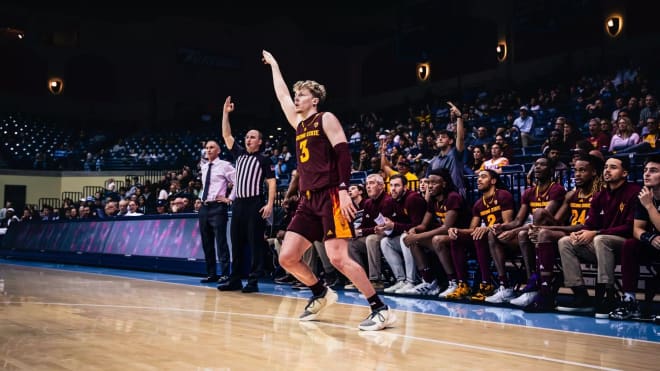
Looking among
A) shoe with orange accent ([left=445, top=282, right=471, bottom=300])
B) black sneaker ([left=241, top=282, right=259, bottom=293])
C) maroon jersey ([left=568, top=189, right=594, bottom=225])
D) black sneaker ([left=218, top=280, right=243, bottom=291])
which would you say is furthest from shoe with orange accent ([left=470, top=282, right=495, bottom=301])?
black sneaker ([left=218, top=280, right=243, bottom=291])

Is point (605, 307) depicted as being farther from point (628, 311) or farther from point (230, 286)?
point (230, 286)

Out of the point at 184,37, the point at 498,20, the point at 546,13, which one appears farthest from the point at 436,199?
the point at 184,37

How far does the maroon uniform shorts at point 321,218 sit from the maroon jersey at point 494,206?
2.30m

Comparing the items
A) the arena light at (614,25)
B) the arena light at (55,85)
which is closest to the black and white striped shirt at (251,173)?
the arena light at (614,25)

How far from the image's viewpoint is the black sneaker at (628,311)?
5.07 meters

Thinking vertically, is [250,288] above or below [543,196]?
below

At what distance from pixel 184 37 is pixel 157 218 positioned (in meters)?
20.5

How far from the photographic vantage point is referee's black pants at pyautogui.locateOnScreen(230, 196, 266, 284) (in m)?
7.55

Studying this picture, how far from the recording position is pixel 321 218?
4.81 m

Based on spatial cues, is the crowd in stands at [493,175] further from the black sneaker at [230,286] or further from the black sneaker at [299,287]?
the black sneaker at [230,286]

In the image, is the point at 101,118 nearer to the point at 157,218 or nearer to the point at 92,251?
the point at 92,251

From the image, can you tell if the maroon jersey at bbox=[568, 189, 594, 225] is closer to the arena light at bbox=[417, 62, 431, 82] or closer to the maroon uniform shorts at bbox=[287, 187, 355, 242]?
the maroon uniform shorts at bbox=[287, 187, 355, 242]

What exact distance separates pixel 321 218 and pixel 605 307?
2487 millimetres

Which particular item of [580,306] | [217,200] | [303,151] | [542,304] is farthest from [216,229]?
[580,306]
